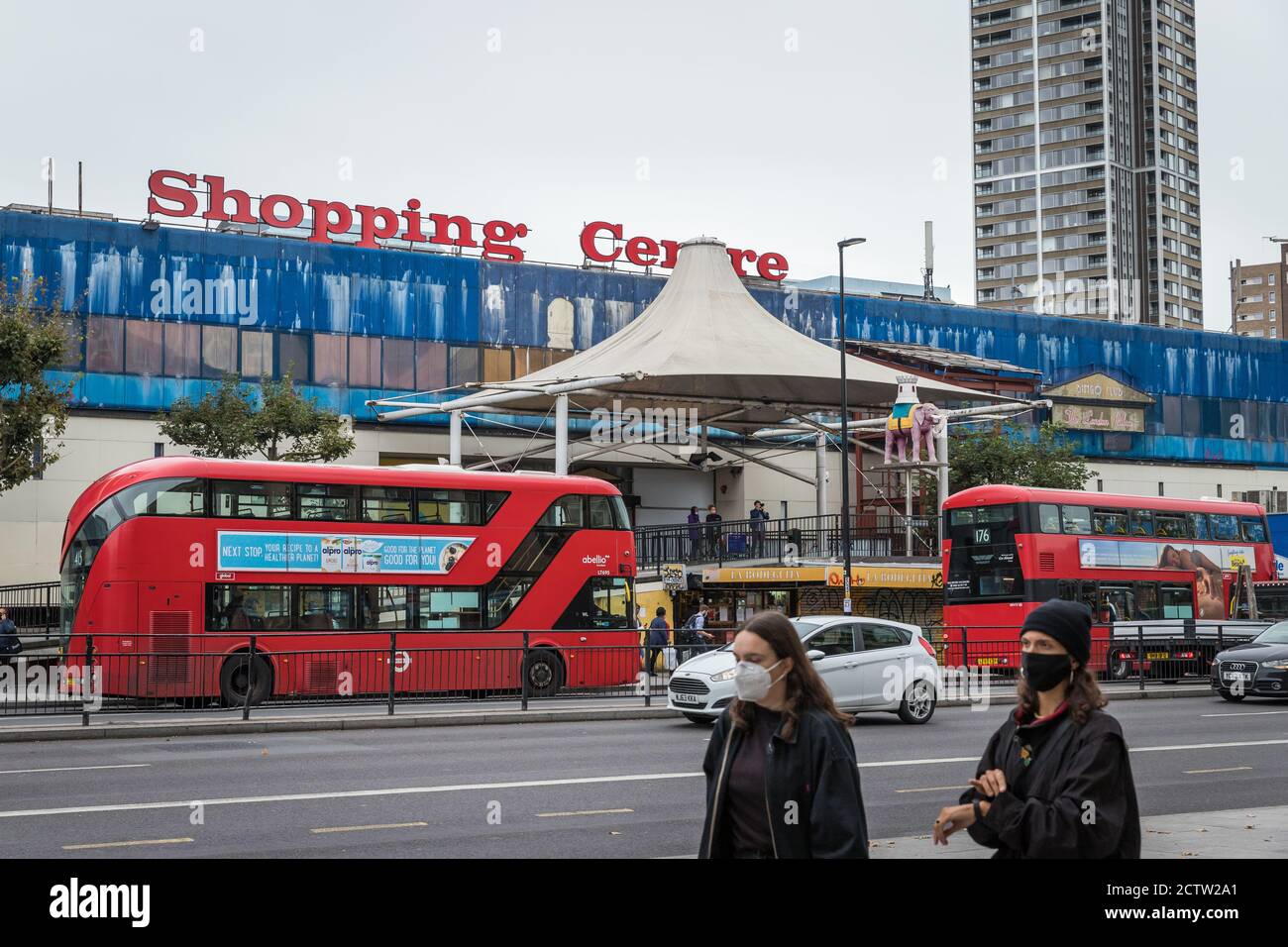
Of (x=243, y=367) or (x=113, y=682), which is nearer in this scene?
(x=113, y=682)

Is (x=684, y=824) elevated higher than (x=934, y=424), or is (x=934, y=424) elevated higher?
(x=934, y=424)

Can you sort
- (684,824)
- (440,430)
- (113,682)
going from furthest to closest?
(440,430)
(113,682)
(684,824)

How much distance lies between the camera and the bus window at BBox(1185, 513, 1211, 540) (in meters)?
34.2

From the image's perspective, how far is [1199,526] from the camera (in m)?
34.3

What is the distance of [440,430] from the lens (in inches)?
2098

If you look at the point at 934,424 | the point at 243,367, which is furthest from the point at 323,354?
the point at 934,424

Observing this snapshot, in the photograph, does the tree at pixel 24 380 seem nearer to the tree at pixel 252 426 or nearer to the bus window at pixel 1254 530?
the tree at pixel 252 426

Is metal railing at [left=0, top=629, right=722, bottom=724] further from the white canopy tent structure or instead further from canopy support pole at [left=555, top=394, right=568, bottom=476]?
canopy support pole at [left=555, top=394, right=568, bottom=476]

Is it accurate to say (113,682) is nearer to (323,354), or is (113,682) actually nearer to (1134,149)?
(323,354)

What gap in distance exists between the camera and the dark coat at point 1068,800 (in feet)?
14.8

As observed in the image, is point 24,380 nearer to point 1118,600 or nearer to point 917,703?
point 917,703
